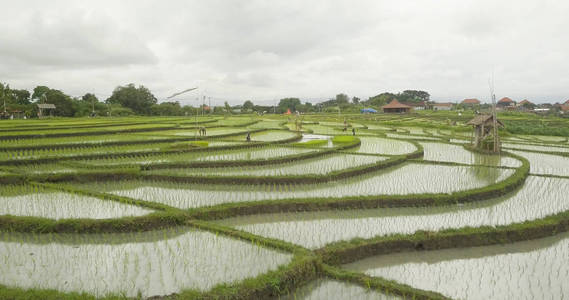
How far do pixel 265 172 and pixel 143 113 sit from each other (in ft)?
149

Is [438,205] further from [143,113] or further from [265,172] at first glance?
[143,113]

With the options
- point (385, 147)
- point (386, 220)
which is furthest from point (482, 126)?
point (386, 220)

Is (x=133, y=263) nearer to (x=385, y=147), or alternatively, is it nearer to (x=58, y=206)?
(x=58, y=206)

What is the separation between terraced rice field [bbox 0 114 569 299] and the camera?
175 inches

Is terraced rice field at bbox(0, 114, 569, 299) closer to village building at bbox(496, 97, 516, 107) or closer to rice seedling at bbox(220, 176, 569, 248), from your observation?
rice seedling at bbox(220, 176, 569, 248)

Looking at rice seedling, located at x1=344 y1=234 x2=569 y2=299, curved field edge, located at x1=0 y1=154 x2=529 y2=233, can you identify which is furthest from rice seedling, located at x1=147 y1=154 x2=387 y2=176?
rice seedling, located at x1=344 y1=234 x2=569 y2=299

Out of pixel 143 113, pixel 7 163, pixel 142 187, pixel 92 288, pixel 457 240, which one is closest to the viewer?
pixel 92 288

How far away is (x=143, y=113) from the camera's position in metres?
50.0

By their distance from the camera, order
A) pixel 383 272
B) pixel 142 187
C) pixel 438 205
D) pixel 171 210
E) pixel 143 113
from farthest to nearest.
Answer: pixel 143 113 → pixel 142 187 → pixel 438 205 → pixel 171 210 → pixel 383 272

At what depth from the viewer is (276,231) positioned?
6324 mm

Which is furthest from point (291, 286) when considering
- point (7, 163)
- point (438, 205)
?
point (7, 163)

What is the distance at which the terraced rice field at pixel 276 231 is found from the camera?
445 cm

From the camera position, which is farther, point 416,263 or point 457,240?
point 457,240

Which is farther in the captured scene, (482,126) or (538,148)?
(538,148)
